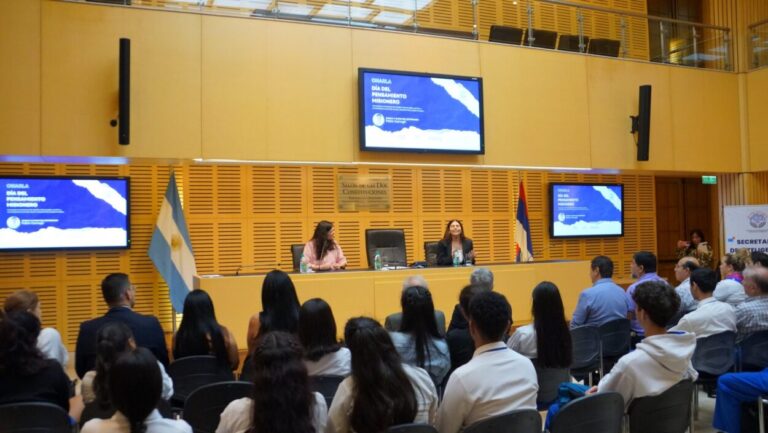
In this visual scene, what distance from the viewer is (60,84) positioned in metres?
7.01

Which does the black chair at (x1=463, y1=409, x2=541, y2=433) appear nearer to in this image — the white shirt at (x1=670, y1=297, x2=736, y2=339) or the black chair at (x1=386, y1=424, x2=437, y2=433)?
the black chair at (x1=386, y1=424, x2=437, y2=433)

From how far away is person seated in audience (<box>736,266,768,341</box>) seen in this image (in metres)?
4.86

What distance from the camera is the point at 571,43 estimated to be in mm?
9938

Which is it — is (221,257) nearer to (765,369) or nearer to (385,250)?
(385,250)

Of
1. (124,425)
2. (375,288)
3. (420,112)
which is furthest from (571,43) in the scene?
(124,425)

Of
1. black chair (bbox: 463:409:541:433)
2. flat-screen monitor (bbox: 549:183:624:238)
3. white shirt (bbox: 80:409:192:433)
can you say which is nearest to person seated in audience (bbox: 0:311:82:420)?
white shirt (bbox: 80:409:192:433)

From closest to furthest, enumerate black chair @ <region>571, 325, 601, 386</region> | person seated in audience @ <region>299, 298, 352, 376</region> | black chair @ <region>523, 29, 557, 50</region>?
person seated in audience @ <region>299, 298, 352, 376</region>, black chair @ <region>571, 325, 601, 386</region>, black chair @ <region>523, 29, 557, 50</region>

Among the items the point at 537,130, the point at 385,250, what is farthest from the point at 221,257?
the point at 537,130

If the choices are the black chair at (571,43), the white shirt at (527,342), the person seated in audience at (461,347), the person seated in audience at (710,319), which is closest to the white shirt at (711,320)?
the person seated in audience at (710,319)

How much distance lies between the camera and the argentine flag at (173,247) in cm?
844

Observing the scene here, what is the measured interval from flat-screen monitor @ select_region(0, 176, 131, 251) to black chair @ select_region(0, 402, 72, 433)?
6.64m

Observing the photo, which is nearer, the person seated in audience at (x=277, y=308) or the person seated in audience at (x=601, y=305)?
the person seated in audience at (x=277, y=308)

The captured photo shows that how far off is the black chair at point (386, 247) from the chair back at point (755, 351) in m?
4.64

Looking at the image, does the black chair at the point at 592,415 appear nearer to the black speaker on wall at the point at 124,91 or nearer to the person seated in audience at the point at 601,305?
the person seated in audience at the point at 601,305
